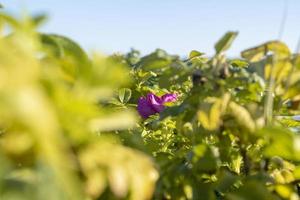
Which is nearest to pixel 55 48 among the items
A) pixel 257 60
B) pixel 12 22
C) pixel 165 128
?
pixel 12 22

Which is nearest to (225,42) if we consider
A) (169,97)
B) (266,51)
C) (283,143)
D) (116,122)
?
(266,51)

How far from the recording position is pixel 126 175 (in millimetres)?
440

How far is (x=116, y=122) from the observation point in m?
0.43

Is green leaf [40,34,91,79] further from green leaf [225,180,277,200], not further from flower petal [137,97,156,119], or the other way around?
flower petal [137,97,156,119]

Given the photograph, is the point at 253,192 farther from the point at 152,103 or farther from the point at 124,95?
the point at 124,95

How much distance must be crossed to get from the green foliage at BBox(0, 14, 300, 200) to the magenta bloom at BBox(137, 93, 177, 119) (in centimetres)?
62

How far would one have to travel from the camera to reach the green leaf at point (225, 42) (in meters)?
0.75

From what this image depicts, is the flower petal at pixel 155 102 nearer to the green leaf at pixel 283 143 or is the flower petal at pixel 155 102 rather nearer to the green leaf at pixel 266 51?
the green leaf at pixel 266 51

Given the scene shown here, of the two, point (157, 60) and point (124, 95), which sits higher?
point (157, 60)

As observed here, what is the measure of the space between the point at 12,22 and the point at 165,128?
1142mm

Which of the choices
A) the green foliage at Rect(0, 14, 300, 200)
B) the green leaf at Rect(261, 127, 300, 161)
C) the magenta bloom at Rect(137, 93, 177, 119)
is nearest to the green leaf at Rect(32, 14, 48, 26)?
the green foliage at Rect(0, 14, 300, 200)

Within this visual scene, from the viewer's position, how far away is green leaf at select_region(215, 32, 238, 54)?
75 cm

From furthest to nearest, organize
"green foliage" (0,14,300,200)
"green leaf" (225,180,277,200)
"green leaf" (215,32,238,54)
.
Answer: "green leaf" (215,32,238,54) → "green leaf" (225,180,277,200) → "green foliage" (0,14,300,200)

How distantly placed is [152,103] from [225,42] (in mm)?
905
